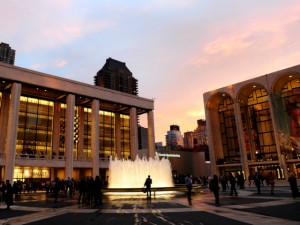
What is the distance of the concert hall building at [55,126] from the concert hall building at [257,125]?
18273 millimetres

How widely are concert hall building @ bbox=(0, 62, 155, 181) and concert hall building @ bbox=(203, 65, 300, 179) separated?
60.0 feet

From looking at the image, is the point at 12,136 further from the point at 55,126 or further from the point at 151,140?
the point at 151,140

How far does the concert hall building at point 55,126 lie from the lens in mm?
45812

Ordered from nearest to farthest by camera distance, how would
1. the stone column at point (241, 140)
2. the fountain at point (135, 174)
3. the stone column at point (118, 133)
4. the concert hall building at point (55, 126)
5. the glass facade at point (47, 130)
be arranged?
the fountain at point (135, 174)
the concert hall building at point (55, 126)
the glass facade at point (47, 130)
the stone column at point (241, 140)
the stone column at point (118, 133)

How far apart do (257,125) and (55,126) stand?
47580mm

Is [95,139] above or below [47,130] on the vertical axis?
below

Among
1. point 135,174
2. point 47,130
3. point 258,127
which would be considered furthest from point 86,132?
point 258,127

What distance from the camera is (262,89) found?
64.0 m

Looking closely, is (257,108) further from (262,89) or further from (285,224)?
(285,224)

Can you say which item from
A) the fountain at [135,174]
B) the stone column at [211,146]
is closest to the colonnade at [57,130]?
the stone column at [211,146]

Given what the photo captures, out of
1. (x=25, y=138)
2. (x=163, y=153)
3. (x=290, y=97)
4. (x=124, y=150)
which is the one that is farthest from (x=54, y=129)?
(x=290, y=97)

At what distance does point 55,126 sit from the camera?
56562mm

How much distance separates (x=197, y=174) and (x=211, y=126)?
18496 millimetres

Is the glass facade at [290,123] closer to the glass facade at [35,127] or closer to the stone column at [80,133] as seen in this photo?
the stone column at [80,133]
